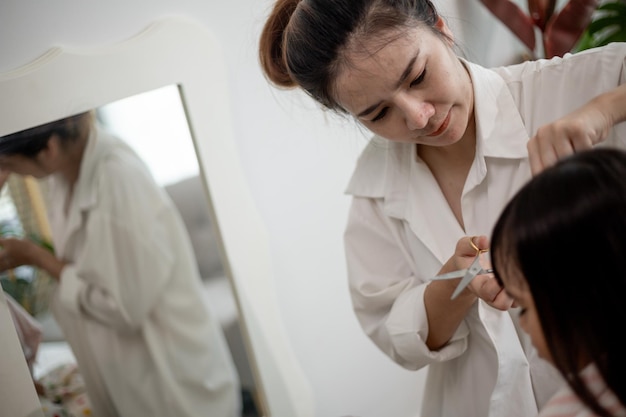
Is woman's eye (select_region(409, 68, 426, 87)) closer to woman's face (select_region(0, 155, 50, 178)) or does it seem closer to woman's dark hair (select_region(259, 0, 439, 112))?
woman's dark hair (select_region(259, 0, 439, 112))

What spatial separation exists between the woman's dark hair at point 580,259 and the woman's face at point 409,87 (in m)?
0.33

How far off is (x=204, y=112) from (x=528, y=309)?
1093 mm

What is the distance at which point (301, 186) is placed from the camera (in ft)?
6.42

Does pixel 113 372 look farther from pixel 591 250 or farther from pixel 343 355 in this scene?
pixel 591 250

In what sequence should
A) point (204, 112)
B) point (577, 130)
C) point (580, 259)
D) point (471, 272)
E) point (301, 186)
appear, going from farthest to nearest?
point (301, 186), point (204, 112), point (471, 272), point (577, 130), point (580, 259)

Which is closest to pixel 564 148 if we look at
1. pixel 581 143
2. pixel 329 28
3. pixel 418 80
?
pixel 581 143

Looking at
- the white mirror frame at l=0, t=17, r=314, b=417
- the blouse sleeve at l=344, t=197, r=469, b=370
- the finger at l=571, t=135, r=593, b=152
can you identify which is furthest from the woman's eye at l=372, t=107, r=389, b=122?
the white mirror frame at l=0, t=17, r=314, b=417

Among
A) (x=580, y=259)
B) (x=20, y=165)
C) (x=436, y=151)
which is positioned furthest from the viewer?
(x=20, y=165)

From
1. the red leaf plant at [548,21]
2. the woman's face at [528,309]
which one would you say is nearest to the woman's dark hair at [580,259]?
the woman's face at [528,309]

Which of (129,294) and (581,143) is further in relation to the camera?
(129,294)

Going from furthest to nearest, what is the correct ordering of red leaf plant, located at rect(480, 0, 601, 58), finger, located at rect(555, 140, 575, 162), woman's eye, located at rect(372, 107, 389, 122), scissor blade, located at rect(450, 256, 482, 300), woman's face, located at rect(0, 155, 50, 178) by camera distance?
1. red leaf plant, located at rect(480, 0, 601, 58)
2. woman's face, located at rect(0, 155, 50, 178)
3. woman's eye, located at rect(372, 107, 389, 122)
4. scissor blade, located at rect(450, 256, 482, 300)
5. finger, located at rect(555, 140, 575, 162)

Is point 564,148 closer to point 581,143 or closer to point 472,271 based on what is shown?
point 581,143

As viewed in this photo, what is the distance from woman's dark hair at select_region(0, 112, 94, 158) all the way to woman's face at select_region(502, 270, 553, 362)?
1036 mm

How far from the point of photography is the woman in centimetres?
106
